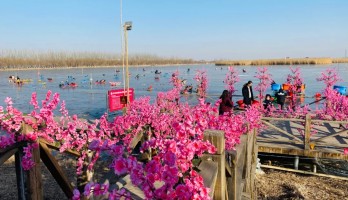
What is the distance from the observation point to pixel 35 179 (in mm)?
3451

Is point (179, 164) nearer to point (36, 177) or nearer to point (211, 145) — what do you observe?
point (211, 145)

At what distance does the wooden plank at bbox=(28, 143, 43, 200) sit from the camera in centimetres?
336

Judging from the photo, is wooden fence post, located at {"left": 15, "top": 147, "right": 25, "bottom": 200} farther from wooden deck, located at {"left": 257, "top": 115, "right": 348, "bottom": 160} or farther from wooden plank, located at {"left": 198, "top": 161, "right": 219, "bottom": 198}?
wooden deck, located at {"left": 257, "top": 115, "right": 348, "bottom": 160}

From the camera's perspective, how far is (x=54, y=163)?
11.9 ft

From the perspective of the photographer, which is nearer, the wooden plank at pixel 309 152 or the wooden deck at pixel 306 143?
the wooden plank at pixel 309 152

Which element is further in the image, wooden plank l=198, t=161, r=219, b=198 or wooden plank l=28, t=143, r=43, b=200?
wooden plank l=28, t=143, r=43, b=200

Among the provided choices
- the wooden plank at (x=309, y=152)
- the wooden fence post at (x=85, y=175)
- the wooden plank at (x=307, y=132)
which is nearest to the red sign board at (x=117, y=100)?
the wooden plank at (x=309, y=152)

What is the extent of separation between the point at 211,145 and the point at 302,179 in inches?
319

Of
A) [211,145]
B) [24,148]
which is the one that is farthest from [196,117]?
[24,148]

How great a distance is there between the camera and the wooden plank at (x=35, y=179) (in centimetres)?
336

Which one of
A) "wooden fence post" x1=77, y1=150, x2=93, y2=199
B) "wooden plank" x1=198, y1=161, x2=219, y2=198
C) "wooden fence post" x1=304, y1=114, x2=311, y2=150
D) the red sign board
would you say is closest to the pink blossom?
"wooden plank" x1=198, y1=161, x2=219, y2=198

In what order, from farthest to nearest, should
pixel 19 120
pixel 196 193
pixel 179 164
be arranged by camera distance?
pixel 19 120, pixel 179 164, pixel 196 193

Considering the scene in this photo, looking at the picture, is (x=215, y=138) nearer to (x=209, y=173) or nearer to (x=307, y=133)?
(x=209, y=173)

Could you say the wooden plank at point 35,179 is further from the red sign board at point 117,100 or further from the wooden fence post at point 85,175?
the red sign board at point 117,100
